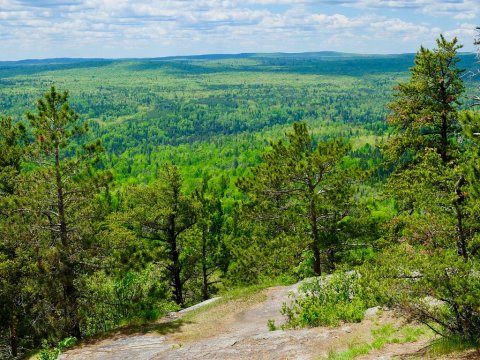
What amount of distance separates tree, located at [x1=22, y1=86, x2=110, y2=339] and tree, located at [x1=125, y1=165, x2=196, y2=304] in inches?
365

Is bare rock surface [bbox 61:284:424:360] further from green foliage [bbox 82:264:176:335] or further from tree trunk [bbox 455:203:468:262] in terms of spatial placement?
tree trunk [bbox 455:203:468:262]

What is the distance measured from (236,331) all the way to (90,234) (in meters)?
7.92

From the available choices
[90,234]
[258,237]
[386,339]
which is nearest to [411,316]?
[386,339]

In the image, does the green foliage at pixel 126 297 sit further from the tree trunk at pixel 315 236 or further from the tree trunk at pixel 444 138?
the tree trunk at pixel 444 138

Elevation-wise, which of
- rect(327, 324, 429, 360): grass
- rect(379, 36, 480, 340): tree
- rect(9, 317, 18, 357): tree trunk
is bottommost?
rect(9, 317, 18, 357): tree trunk

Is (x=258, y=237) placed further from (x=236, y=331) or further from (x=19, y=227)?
(x=19, y=227)

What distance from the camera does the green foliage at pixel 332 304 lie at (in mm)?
17908

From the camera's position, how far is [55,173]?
21.5 metres

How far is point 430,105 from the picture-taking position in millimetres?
25250

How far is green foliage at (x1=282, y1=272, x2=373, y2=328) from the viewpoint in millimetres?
17908

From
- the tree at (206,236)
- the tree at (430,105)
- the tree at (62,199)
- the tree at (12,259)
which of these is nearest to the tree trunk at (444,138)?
the tree at (430,105)

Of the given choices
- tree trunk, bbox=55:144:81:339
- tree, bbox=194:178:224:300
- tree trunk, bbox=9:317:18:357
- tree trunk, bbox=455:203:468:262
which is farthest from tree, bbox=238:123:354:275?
tree trunk, bbox=9:317:18:357

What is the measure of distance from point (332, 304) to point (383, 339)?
13.8ft

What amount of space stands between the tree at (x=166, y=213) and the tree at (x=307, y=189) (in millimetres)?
5840
